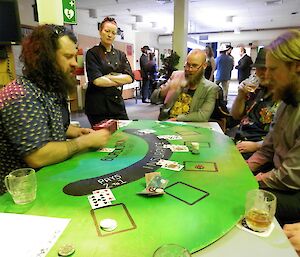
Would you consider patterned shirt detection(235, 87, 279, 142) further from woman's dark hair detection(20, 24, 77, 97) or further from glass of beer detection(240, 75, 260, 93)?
woman's dark hair detection(20, 24, 77, 97)

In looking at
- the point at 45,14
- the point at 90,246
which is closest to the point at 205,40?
the point at 45,14

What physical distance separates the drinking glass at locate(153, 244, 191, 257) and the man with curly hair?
80 centimetres

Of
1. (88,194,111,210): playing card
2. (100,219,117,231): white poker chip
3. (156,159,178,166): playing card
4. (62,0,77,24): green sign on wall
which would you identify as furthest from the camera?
(62,0,77,24): green sign on wall

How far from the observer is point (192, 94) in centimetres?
266

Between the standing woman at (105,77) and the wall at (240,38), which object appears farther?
the wall at (240,38)

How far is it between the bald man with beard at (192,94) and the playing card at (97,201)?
1630 mm

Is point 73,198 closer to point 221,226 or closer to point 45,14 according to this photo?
point 221,226

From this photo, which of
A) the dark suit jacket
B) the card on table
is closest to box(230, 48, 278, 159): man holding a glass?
the card on table

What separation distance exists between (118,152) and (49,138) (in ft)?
1.27

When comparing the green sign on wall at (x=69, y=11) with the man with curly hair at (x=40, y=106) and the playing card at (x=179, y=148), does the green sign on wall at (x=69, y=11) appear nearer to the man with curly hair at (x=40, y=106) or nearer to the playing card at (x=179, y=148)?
the man with curly hair at (x=40, y=106)

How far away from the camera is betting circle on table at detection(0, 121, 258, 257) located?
771mm

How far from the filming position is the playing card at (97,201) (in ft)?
3.12

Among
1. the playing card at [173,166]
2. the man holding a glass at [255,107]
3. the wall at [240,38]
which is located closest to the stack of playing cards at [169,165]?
the playing card at [173,166]

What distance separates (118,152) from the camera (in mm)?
1504
